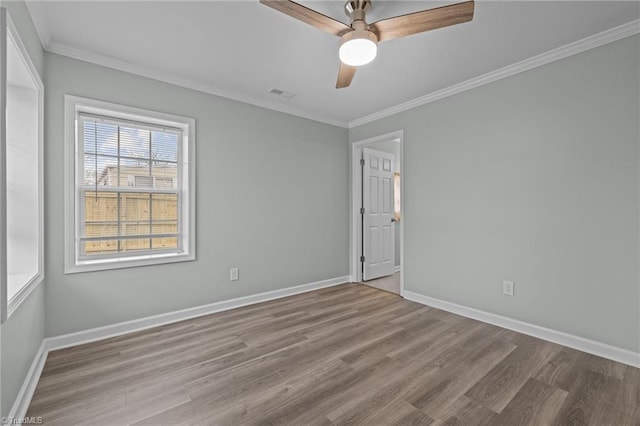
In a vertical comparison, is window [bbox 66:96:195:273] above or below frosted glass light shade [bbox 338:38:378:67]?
below

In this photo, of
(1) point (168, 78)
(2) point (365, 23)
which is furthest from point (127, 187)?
(2) point (365, 23)

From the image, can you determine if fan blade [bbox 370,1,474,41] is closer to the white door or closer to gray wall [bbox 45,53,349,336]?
gray wall [bbox 45,53,349,336]

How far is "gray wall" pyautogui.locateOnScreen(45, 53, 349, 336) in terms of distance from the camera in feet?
8.01

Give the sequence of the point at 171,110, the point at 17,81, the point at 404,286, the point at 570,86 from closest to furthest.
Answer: the point at 17,81, the point at 570,86, the point at 171,110, the point at 404,286

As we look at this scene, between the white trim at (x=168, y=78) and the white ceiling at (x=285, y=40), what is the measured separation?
1cm

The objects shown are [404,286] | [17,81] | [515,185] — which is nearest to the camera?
[17,81]

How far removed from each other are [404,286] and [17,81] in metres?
4.10

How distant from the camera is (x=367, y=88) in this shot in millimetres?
3273

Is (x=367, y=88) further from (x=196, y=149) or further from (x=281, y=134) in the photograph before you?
(x=196, y=149)

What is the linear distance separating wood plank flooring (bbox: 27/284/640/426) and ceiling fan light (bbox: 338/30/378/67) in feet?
7.24

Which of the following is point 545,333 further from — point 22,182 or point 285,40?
point 22,182

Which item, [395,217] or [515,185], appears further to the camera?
[395,217]

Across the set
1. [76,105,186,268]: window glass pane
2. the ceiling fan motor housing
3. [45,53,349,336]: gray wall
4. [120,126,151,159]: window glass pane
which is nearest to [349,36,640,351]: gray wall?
[45,53,349,336]: gray wall

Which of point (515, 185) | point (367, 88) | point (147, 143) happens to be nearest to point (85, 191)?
point (147, 143)
